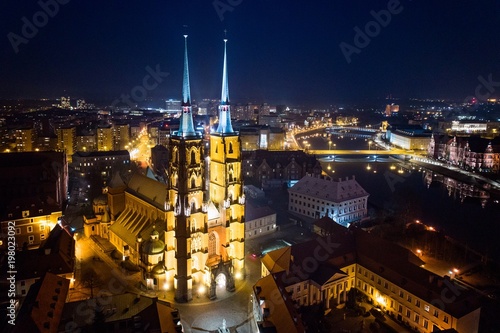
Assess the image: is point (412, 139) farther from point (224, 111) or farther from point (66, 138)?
point (224, 111)

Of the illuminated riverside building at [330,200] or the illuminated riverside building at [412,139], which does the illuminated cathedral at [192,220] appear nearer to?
the illuminated riverside building at [330,200]

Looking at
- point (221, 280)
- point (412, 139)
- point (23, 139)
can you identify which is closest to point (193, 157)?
point (221, 280)

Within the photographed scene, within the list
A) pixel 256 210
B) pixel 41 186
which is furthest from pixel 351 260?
pixel 41 186

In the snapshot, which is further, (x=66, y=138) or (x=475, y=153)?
(x=66, y=138)

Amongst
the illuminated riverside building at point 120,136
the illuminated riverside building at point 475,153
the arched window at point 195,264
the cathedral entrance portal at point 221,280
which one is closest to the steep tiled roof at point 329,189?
the cathedral entrance portal at point 221,280

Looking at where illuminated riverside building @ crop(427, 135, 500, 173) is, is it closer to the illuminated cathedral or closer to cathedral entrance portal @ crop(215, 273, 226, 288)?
the illuminated cathedral

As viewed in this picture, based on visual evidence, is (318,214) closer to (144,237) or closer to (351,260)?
(351,260)

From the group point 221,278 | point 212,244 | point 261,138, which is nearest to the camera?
point 221,278

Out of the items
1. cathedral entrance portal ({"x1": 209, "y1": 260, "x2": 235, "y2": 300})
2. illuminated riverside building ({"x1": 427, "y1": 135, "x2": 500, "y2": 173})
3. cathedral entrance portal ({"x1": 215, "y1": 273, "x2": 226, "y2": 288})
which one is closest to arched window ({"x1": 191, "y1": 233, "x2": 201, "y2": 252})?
cathedral entrance portal ({"x1": 209, "y1": 260, "x2": 235, "y2": 300})
